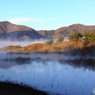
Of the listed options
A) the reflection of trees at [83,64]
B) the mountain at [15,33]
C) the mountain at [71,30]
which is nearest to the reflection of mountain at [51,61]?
the reflection of trees at [83,64]

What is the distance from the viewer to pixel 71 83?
9.34m

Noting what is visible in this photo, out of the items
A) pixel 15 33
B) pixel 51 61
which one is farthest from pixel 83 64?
pixel 15 33

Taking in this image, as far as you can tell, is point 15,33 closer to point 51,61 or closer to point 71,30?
point 71,30

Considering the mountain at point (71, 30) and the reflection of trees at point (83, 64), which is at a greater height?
the mountain at point (71, 30)

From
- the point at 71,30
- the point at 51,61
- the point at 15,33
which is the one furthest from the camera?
the point at 71,30

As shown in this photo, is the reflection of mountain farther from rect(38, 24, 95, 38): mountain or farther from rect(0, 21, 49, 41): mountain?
rect(38, 24, 95, 38): mountain

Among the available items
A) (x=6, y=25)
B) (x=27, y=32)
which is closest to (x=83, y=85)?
(x=27, y=32)

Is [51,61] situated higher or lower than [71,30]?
lower

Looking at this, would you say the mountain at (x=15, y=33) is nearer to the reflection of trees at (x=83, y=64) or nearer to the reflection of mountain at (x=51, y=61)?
the reflection of mountain at (x=51, y=61)

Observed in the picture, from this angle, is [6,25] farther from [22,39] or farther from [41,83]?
[41,83]

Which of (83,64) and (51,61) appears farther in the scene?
(51,61)

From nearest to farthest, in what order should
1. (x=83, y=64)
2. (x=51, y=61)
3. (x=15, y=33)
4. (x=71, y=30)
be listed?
(x=83, y=64), (x=51, y=61), (x=15, y=33), (x=71, y=30)

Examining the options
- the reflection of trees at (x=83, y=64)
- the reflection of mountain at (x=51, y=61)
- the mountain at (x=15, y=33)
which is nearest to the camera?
the reflection of trees at (x=83, y=64)

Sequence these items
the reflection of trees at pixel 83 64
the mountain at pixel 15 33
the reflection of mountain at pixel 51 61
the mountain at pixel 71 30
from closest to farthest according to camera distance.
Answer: the reflection of trees at pixel 83 64
the reflection of mountain at pixel 51 61
the mountain at pixel 15 33
the mountain at pixel 71 30
